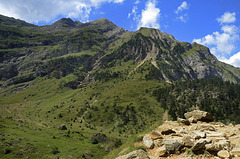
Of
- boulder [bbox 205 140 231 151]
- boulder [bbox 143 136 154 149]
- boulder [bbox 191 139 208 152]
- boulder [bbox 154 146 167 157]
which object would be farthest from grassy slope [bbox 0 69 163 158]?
boulder [bbox 205 140 231 151]

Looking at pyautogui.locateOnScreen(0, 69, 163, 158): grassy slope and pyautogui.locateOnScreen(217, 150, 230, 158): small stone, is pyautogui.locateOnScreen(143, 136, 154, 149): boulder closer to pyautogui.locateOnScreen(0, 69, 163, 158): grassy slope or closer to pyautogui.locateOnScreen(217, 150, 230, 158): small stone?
pyautogui.locateOnScreen(217, 150, 230, 158): small stone

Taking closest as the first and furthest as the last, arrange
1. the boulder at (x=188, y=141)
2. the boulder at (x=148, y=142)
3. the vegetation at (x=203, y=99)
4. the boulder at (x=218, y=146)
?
the boulder at (x=218, y=146), the boulder at (x=188, y=141), the boulder at (x=148, y=142), the vegetation at (x=203, y=99)

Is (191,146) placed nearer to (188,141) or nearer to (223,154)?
(188,141)

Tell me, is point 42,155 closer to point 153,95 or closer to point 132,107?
point 132,107

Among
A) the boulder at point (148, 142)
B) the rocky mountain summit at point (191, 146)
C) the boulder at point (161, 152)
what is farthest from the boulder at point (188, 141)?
the boulder at point (148, 142)

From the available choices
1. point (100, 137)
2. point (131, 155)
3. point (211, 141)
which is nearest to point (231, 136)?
point (211, 141)

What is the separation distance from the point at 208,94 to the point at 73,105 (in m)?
179

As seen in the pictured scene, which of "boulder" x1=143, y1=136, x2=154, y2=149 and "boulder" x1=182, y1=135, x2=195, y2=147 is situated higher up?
"boulder" x1=182, y1=135, x2=195, y2=147

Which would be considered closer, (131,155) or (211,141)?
(211,141)

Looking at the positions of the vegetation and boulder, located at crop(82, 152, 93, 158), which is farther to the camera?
the vegetation

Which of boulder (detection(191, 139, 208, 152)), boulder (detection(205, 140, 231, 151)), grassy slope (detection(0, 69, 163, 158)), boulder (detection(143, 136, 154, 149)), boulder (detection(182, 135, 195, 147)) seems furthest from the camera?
grassy slope (detection(0, 69, 163, 158))

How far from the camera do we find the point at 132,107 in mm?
A: 156375

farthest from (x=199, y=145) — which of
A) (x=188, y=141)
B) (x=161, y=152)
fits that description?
(x=161, y=152)

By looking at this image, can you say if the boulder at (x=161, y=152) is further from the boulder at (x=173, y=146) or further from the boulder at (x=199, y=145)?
the boulder at (x=199, y=145)
